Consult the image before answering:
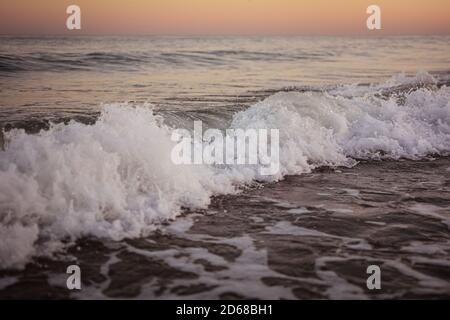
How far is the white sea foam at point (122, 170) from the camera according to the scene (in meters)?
5.04

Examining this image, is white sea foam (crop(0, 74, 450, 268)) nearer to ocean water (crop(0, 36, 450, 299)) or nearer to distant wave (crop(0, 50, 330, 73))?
ocean water (crop(0, 36, 450, 299))

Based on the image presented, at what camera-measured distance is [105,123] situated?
7.08 m

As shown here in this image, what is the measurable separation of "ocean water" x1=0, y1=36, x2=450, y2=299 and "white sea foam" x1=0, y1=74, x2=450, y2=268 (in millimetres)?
19

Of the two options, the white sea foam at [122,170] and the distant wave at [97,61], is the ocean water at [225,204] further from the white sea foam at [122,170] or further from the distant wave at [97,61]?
the distant wave at [97,61]

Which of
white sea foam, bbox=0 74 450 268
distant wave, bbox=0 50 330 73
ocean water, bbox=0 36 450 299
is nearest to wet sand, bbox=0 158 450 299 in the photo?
ocean water, bbox=0 36 450 299

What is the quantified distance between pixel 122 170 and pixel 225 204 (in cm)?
151

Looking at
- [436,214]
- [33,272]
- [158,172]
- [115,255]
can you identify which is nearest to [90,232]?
[115,255]

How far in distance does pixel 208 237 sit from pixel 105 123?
290 centimetres

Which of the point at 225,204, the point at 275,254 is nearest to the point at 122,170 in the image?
the point at 225,204

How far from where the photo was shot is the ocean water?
4.19 metres

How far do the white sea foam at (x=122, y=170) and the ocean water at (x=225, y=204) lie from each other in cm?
2

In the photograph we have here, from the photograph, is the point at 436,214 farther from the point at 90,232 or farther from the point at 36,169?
the point at 36,169

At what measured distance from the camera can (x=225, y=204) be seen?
6.38 metres

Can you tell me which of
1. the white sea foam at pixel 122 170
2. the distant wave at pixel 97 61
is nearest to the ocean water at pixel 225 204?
the white sea foam at pixel 122 170
